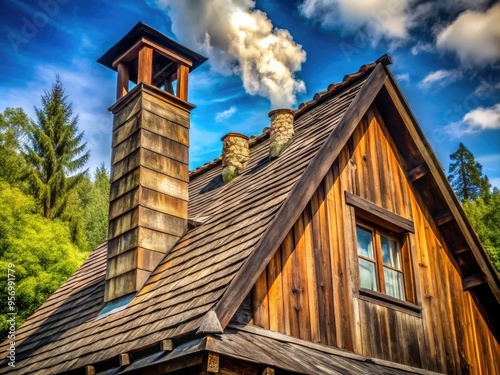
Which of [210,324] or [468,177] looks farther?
[468,177]

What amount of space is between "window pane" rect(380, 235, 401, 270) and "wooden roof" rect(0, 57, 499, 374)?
4.85ft

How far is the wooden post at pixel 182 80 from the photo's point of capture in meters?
9.77

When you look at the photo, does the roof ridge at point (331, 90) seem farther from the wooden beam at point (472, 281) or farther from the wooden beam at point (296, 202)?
the wooden beam at point (472, 281)

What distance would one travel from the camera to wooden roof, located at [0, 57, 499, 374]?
233 inches

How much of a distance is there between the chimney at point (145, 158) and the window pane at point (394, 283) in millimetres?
2942

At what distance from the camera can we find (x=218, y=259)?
21.4ft

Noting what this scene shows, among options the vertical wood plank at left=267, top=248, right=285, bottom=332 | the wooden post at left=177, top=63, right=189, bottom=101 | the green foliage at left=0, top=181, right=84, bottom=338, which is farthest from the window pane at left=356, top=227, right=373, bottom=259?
the green foliage at left=0, top=181, right=84, bottom=338

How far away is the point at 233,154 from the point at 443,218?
360 cm

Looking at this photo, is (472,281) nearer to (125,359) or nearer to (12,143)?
(125,359)

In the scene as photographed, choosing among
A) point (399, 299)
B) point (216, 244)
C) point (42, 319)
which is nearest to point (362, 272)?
point (399, 299)

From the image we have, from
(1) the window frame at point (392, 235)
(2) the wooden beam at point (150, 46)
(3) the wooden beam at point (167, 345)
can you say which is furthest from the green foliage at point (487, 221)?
(3) the wooden beam at point (167, 345)

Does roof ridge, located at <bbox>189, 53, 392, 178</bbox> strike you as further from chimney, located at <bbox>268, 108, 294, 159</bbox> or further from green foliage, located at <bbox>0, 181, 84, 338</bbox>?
green foliage, located at <bbox>0, 181, 84, 338</bbox>

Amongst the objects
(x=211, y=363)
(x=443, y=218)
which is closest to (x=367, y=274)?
(x=443, y=218)

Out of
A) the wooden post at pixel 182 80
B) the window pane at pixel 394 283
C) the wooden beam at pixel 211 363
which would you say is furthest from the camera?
the wooden post at pixel 182 80
